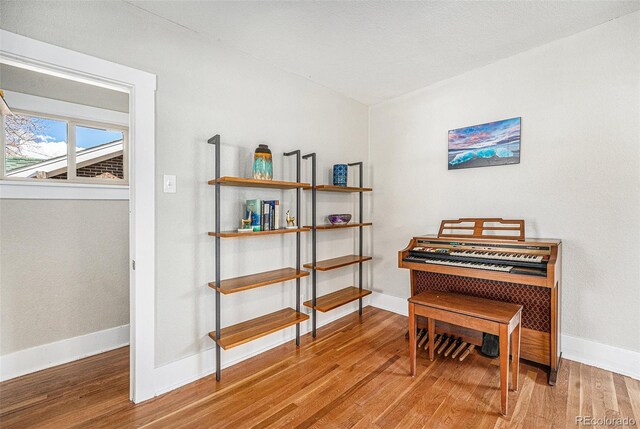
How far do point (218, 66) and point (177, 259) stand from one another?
147 cm

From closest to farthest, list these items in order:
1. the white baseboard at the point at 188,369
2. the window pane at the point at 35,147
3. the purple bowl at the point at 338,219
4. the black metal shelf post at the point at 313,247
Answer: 1. the white baseboard at the point at 188,369
2. the window pane at the point at 35,147
3. the black metal shelf post at the point at 313,247
4. the purple bowl at the point at 338,219

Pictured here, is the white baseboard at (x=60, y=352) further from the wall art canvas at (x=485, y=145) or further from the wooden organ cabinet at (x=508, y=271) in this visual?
the wall art canvas at (x=485, y=145)

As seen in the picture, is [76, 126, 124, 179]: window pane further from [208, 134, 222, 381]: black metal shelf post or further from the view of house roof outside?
[208, 134, 222, 381]: black metal shelf post

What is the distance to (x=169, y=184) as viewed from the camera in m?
1.87

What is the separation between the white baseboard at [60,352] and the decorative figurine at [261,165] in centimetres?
191

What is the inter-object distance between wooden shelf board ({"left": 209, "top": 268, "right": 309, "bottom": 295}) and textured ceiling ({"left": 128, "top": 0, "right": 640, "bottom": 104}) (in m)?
1.83

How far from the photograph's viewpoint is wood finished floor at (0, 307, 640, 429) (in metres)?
1.57

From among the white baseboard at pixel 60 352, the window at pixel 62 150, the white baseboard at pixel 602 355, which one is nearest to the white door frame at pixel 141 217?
the white baseboard at pixel 60 352

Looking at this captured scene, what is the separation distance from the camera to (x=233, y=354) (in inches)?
85.4

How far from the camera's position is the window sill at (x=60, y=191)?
2049 millimetres

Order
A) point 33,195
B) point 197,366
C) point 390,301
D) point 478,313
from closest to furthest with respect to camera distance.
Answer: point 478,313
point 197,366
point 33,195
point 390,301

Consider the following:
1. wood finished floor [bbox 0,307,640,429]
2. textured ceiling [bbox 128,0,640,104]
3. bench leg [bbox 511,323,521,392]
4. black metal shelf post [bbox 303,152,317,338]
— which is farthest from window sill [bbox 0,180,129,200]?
bench leg [bbox 511,323,521,392]

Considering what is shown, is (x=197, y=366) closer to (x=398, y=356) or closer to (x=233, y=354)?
(x=233, y=354)

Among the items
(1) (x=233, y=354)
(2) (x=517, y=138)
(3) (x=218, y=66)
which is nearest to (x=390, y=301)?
(1) (x=233, y=354)
